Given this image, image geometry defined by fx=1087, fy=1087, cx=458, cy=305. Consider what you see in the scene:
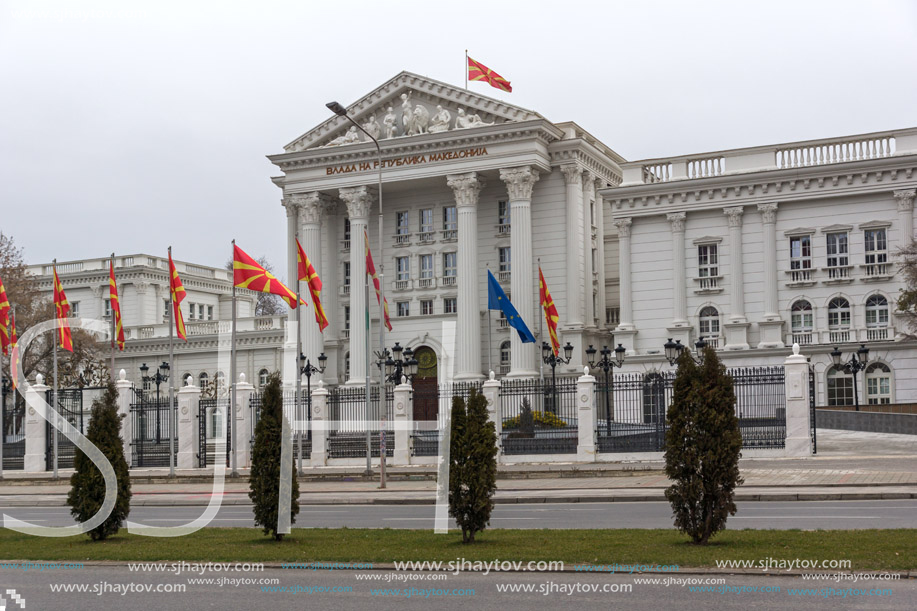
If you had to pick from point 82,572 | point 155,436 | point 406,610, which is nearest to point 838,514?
point 406,610

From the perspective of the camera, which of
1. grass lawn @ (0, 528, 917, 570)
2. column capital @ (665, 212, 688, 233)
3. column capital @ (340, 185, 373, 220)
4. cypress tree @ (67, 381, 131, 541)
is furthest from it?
column capital @ (340, 185, 373, 220)

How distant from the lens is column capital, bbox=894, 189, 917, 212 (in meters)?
51.1

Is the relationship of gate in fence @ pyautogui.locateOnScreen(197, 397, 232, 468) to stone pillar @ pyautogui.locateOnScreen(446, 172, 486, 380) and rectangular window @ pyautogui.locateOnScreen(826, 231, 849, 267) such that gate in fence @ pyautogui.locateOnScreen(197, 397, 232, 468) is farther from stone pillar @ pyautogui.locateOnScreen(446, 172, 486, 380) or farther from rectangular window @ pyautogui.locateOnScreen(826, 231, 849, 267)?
rectangular window @ pyautogui.locateOnScreen(826, 231, 849, 267)

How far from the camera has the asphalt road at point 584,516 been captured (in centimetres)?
1614

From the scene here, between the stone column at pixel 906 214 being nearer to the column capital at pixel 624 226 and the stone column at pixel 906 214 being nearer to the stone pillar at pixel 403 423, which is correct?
the column capital at pixel 624 226

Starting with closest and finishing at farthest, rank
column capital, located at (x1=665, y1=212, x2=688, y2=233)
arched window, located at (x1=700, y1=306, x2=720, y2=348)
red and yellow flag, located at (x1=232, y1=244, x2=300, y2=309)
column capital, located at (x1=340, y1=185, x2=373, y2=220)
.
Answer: red and yellow flag, located at (x1=232, y1=244, x2=300, y2=309) → arched window, located at (x1=700, y1=306, x2=720, y2=348) → column capital, located at (x1=665, y1=212, x2=688, y2=233) → column capital, located at (x1=340, y1=185, x2=373, y2=220)

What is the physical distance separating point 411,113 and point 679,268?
58.6ft

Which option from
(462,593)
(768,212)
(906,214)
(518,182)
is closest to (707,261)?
(768,212)

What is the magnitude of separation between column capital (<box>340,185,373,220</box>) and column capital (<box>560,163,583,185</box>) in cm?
1125

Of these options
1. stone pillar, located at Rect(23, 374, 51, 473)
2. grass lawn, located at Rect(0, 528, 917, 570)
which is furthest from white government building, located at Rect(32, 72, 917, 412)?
grass lawn, located at Rect(0, 528, 917, 570)

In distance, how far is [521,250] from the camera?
59188 mm

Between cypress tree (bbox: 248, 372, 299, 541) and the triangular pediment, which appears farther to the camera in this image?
the triangular pediment

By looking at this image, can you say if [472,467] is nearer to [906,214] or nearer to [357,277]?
[906,214]

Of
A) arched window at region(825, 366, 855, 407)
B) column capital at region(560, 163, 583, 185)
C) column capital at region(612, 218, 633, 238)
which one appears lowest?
arched window at region(825, 366, 855, 407)
